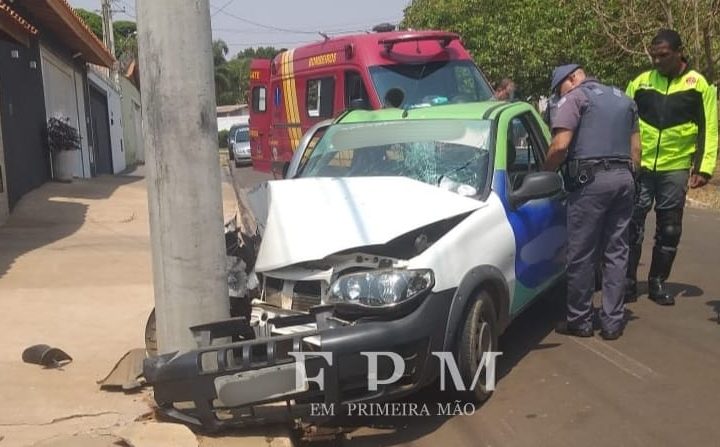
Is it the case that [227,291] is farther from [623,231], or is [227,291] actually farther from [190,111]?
[623,231]

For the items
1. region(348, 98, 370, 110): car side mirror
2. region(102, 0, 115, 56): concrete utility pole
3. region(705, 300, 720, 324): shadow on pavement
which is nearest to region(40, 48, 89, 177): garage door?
region(348, 98, 370, 110): car side mirror

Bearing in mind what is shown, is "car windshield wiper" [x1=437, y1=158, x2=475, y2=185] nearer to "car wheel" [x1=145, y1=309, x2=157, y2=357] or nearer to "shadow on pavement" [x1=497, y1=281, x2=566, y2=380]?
"shadow on pavement" [x1=497, y1=281, x2=566, y2=380]

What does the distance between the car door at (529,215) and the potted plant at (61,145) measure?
11589mm

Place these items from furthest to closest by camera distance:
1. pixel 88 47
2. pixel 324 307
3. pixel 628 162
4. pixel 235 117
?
pixel 235 117, pixel 88 47, pixel 628 162, pixel 324 307

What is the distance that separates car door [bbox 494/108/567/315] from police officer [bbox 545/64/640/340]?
0.50 feet

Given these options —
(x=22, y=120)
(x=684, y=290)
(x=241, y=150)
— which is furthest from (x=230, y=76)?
(x=684, y=290)

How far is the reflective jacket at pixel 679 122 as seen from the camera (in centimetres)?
588

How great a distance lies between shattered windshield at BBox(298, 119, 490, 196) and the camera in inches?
194

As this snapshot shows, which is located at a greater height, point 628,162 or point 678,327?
point 628,162

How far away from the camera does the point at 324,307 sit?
3.87 metres

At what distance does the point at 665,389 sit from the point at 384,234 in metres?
1.93

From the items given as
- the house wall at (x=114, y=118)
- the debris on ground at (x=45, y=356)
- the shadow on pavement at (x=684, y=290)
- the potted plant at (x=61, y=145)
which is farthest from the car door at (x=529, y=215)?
the house wall at (x=114, y=118)

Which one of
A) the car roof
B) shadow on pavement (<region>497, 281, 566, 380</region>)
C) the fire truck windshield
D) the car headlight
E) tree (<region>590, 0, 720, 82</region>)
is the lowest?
shadow on pavement (<region>497, 281, 566, 380</region>)

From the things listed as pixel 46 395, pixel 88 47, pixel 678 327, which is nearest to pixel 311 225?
pixel 46 395
